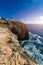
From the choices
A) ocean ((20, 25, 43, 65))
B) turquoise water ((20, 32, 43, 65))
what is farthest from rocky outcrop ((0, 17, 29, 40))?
turquoise water ((20, 32, 43, 65))

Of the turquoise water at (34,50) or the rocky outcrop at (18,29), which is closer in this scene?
the turquoise water at (34,50)

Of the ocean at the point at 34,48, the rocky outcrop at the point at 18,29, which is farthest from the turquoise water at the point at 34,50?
the rocky outcrop at the point at 18,29

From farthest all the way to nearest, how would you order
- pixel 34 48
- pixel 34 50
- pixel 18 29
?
pixel 18 29 < pixel 34 48 < pixel 34 50

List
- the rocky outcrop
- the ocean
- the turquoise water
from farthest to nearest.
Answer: the rocky outcrop, the ocean, the turquoise water

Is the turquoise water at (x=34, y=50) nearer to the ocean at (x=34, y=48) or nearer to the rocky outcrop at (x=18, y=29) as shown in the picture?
the ocean at (x=34, y=48)

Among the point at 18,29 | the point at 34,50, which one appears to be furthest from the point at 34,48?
the point at 18,29

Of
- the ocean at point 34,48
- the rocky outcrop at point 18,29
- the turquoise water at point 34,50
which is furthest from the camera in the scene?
the rocky outcrop at point 18,29

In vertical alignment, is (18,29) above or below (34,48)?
above

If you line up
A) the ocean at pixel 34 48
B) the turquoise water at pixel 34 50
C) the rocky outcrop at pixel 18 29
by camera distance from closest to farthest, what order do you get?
1. the turquoise water at pixel 34 50
2. the ocean at pixel 34 48
3. the rocky outcrop at pixel 18 29

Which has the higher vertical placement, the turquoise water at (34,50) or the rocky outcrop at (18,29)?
the rocky outcrop at (18,29)

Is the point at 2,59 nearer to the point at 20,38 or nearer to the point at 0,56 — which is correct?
the point at 0,56

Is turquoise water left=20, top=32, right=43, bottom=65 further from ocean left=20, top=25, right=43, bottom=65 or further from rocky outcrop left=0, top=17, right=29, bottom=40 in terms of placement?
rocky outcrop left=0, top=17, right=29, bottom=40

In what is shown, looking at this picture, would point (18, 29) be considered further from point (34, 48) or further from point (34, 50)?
point (34, 50)

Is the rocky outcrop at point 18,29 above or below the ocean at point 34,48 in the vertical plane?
above
